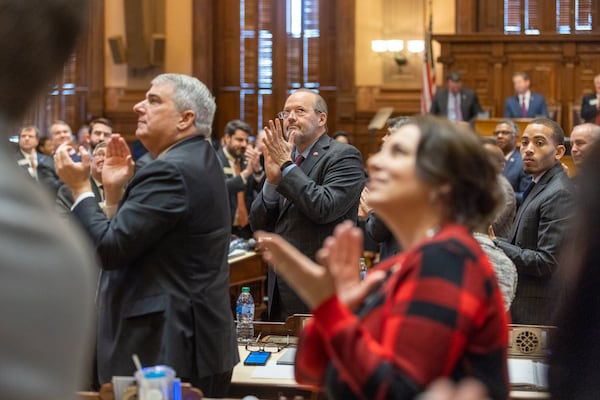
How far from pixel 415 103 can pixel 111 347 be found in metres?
10.9

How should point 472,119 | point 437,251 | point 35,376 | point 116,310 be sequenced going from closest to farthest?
1. point 35,376
2. point 437,251
3. point 116,310
4. point 472,119

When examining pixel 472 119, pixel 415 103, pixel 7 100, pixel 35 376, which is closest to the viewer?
pixel 35 376

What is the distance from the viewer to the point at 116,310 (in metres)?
3.12

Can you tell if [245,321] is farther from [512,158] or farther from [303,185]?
[512,158]

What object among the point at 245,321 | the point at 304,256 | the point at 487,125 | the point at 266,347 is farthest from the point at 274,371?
the point at 487,125

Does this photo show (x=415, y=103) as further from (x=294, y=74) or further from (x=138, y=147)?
(x=138, y=147)

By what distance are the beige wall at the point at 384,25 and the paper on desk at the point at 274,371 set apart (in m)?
10.1

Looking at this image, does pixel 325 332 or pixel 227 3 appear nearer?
pixel 325 332

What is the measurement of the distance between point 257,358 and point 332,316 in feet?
7.02

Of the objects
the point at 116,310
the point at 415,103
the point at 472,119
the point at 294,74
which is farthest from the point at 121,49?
the point at 116,310

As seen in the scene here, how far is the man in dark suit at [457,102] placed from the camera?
11555 millimetres

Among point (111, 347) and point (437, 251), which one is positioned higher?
point (437, 251)

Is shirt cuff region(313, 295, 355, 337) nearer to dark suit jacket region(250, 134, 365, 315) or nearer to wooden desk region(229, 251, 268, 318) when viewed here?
dark suit jacket region(250, 134, 365, 315)

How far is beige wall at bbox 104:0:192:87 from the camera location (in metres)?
14.1
